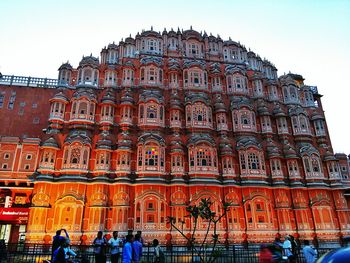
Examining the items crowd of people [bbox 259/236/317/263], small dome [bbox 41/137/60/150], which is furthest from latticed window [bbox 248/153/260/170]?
small dome [bbox 41/137/60/150]

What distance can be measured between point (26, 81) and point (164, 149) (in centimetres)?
1907

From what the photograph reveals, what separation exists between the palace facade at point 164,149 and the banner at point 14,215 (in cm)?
11

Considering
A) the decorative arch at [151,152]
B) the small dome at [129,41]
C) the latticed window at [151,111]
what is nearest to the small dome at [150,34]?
the small dome at [129,41]

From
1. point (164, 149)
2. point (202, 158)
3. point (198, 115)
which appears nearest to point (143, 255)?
point (164, 149)

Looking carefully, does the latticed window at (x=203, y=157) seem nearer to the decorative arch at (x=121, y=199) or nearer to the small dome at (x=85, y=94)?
the decorative arch at (x=121, y=199)

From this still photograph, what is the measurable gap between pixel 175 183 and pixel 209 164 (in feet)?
A: 13.0

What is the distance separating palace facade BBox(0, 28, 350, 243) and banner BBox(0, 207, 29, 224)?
0.11 m

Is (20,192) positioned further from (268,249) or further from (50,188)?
(268,249)

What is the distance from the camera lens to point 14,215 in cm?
2519

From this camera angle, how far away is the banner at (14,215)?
81.9 ft

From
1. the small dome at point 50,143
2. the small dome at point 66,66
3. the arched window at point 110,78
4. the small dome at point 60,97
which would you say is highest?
the small dome at point 66,66

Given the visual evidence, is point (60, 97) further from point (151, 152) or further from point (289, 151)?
point (289, 151)

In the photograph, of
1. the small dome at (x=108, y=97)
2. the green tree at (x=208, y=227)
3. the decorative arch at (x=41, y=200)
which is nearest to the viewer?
the green tree at (x=208, y=227)

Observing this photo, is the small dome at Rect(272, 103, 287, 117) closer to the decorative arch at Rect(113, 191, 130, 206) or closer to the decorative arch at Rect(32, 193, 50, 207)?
the decorative arch at Rect(113, 191, 130, 206)
